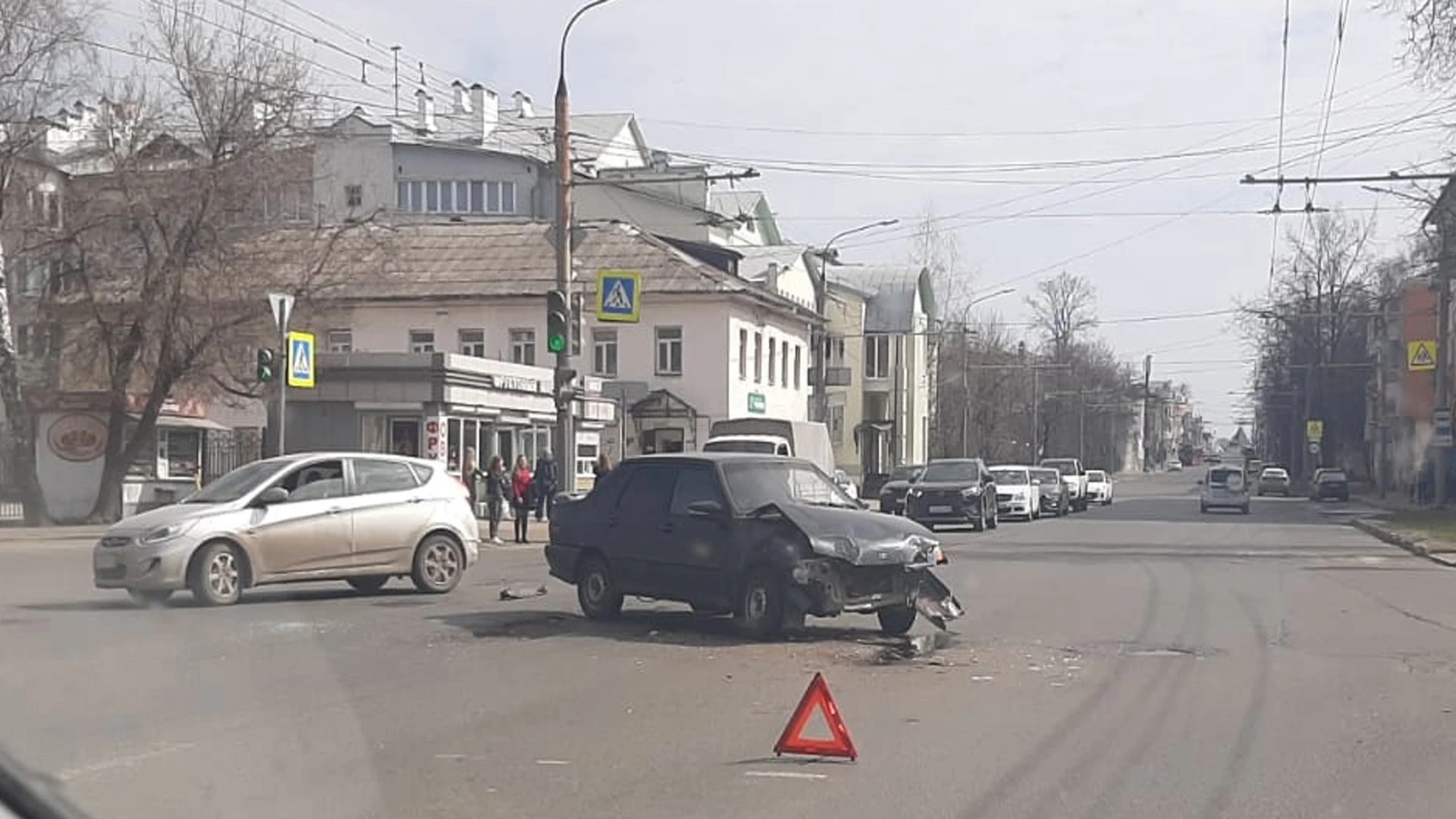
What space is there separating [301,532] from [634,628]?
13.0ft

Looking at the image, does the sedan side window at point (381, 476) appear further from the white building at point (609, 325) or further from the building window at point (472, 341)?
the building window at point (472, 341)

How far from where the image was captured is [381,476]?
18.5 metres

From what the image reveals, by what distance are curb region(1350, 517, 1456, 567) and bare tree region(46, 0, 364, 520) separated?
23.8 metres

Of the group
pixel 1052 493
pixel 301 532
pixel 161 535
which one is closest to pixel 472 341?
pixel 1052 493

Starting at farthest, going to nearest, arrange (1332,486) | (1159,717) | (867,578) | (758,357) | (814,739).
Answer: (1332,486) < (758,357) < (867,578) < (1159,717) < (814,739)

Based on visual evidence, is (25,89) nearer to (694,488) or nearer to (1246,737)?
(694,488)

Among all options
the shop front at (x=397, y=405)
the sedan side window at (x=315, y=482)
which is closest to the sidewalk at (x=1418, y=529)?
the shop front at (x=397, y=405)

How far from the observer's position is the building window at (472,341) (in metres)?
57.1

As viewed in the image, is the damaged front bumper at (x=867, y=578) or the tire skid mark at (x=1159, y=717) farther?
the damaged front bumper at (x=867, y=578)

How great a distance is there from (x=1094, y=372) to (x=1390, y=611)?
4431 inches

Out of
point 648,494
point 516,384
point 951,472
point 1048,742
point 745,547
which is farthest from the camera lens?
point 516,384

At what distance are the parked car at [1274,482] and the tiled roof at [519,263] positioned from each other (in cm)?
4122

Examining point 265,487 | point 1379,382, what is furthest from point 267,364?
point 1379,382

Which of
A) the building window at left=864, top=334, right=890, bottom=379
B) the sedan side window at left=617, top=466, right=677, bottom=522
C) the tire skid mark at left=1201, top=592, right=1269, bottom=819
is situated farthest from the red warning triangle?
the building window at left=864, top=334, right=890, bottom=379
